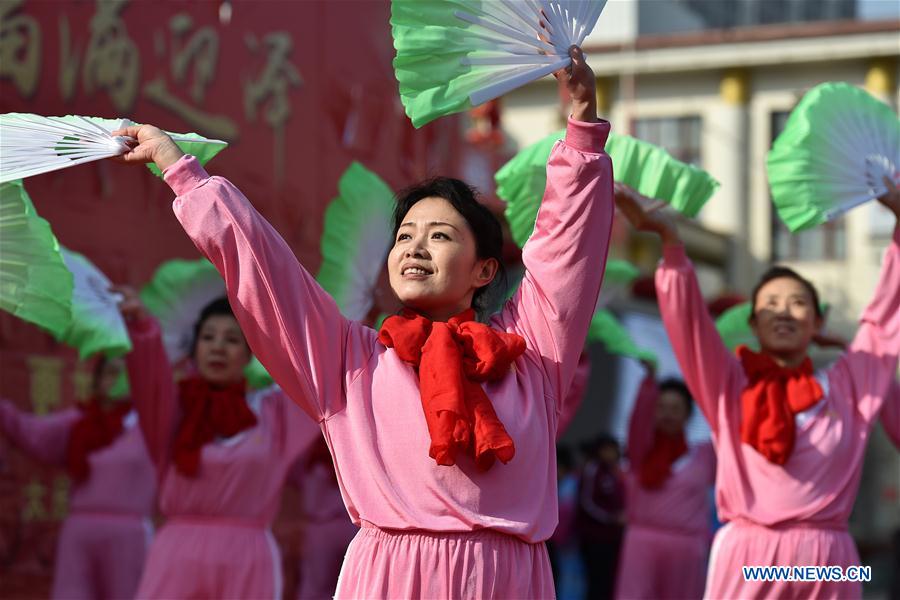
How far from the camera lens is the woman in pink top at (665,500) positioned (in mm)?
7559

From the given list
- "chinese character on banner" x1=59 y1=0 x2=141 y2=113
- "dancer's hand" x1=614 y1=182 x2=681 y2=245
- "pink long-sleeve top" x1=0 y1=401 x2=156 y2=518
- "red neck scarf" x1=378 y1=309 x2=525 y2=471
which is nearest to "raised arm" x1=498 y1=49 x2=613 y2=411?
"red neck scarf" x1=378 y1=309 x2=525 y2=471

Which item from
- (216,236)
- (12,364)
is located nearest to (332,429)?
(216,236)

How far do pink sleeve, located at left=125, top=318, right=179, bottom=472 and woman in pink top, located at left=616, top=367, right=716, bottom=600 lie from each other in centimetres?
310

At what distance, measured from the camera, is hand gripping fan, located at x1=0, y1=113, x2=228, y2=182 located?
313cm

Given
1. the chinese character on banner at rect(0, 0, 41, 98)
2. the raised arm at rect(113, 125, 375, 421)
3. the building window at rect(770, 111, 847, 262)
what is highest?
the building window at rect(770, 111, 847, 262)

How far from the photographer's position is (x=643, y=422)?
7551 mm

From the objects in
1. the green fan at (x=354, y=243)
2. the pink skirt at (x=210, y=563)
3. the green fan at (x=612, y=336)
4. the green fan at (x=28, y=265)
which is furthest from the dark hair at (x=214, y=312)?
the green fan at (x=612, y=336)

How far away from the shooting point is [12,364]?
7242mm

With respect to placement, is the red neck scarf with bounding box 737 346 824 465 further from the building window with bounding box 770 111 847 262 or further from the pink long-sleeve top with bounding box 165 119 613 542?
the building window with bounding box 770 111 847 262

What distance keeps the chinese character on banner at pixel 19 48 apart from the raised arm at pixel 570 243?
4931 mm

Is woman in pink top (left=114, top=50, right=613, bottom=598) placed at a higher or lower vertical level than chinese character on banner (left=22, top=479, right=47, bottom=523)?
higher

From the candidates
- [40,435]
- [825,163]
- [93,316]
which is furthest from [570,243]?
[40,435]

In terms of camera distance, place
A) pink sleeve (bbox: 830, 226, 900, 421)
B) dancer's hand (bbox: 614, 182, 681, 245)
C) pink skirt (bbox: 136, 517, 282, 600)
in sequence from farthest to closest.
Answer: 1. pink skirt (bbox: 136, 517, 282, 600)
2. pink sleeve (bbox: 830, 226, 900, 421)
3. dancer's hand (bbox: 614, 182, 681, 245)

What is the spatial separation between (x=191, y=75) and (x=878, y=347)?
17.6 feet
